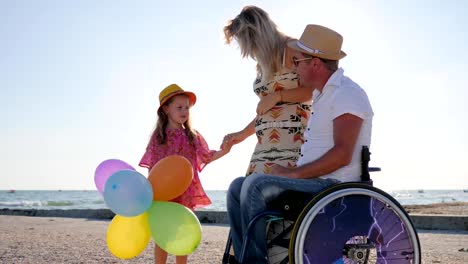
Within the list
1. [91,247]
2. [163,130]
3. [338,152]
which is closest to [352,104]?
[338,152]

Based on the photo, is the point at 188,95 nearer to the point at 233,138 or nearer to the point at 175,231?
the point at 233,138

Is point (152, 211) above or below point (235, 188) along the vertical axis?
below

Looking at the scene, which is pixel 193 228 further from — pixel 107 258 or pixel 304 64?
pixel 107 258

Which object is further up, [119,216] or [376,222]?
[376,222]

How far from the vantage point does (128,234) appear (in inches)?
138

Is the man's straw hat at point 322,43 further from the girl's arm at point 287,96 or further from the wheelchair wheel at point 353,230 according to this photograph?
the wheelchair wheel at point 353,230

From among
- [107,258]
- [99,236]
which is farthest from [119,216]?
[99,236]

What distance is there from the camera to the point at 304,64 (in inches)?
119

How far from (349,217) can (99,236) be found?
563 cm

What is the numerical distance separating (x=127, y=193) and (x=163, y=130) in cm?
121

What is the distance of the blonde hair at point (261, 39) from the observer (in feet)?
11.6

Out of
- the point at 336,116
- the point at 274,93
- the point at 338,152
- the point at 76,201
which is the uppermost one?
the point at 274,93

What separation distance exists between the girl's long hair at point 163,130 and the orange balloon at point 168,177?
0.74 metres

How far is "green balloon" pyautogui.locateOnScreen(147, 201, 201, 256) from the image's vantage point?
11.0 feet
